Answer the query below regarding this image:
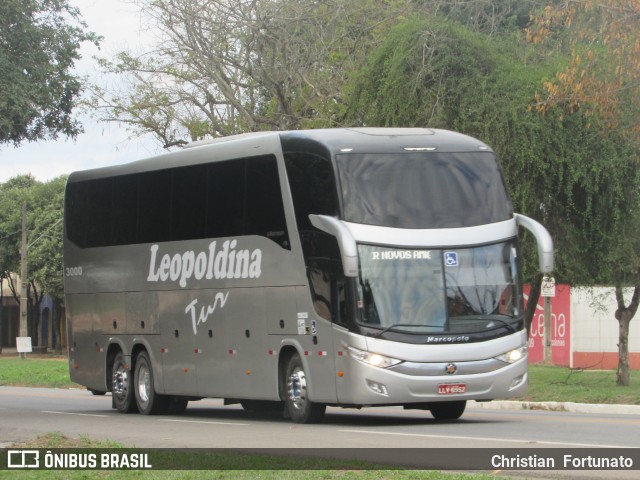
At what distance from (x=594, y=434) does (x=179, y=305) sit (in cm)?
891

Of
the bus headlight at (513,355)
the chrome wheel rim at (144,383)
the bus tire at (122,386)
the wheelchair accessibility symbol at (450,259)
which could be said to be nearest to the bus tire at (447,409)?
the bus headlight at (513,355)

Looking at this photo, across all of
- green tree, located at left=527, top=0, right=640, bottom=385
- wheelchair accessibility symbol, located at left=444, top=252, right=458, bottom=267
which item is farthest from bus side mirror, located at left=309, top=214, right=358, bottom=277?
green tree, located at left=527, top=0, right=640, bottom=385

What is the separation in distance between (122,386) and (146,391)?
79 centimetres

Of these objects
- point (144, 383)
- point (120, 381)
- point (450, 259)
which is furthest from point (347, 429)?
point (120, 381)

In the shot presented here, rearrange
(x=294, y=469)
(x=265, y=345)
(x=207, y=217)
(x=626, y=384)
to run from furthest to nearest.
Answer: (x=626, y=384)
(x=207, y=217)
(x=265, y=345)
(x=294, y=469)

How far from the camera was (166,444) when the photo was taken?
15922 millimetres

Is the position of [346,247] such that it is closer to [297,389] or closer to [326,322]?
[326,322]

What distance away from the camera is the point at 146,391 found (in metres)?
24.0

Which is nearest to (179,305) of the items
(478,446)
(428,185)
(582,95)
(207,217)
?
(207,217)

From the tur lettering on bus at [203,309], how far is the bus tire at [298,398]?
2.14m

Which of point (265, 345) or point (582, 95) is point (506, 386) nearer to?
point (265, 345)

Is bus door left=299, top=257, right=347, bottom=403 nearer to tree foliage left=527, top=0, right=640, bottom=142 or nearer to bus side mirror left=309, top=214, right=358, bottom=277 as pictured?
bus side mirror left=309, top=214, right=358, bottom=277

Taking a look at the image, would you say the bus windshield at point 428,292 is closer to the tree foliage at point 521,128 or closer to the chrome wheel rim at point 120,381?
the tree foliage at point 521,128

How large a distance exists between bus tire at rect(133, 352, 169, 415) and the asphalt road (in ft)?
2.12
